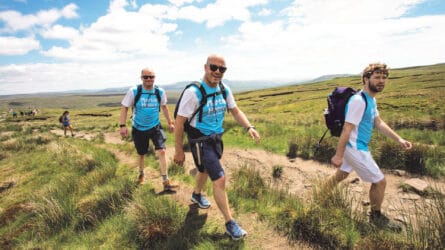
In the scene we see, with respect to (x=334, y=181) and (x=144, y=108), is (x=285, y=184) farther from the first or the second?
(x=144, y=108)

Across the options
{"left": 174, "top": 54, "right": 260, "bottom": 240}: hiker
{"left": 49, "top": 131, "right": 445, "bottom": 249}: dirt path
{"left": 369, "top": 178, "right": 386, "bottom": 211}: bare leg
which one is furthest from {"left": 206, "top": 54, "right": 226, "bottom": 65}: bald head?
{"left": 369, "top": 178, "right": 386, "bottom": 211}: bare leg

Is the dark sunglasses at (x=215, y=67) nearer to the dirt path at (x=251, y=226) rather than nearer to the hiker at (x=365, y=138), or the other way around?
the hiker at (x=365, y=138)

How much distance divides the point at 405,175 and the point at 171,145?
943 centimetres

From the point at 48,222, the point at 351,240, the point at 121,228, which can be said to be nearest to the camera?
the point at 351,240

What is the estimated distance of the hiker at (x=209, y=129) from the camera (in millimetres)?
3773

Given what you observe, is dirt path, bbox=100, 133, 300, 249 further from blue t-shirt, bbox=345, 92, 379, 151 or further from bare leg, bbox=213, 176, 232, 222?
blue t-shirt, bbox=345, 92, 379, 151

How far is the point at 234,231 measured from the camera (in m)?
3.79

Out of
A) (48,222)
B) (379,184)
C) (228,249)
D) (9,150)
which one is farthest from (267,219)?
(9,150)

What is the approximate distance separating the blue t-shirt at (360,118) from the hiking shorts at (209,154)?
2236mm

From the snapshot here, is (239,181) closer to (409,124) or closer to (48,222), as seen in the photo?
(48,222)

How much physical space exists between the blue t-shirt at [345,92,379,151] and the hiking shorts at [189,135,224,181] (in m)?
2.24

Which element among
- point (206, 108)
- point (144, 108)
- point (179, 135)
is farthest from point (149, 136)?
point (206, 108)

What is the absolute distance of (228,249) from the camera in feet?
11.8

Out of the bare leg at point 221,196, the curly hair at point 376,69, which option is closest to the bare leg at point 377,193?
the curly hair at point 376,69
